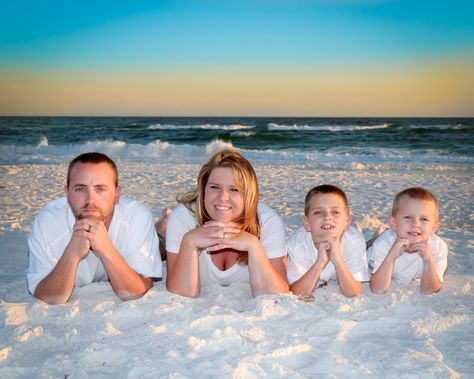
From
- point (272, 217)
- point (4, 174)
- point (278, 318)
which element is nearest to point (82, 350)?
point (278, 318)

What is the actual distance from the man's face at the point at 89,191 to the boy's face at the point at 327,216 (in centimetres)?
165

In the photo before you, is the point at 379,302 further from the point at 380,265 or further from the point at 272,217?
the point at 272,217

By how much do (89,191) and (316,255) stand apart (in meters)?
1.96

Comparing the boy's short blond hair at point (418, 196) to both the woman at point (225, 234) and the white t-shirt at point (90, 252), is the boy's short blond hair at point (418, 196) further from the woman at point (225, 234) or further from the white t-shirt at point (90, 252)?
the white t-shirt at point (90, 252)

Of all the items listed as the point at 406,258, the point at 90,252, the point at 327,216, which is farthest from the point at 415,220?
the point at 90,252

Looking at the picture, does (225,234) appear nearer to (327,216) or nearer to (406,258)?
(327,216)

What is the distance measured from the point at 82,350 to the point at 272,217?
5.73 ft

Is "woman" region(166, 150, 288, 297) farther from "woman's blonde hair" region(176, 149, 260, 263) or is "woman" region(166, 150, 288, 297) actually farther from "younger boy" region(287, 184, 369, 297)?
"younger boy" region(287, 184, 369, 297)

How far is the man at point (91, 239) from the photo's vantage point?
10.3 feet

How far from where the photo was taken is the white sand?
99.5 inches

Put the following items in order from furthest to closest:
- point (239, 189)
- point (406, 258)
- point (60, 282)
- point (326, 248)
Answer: point (406, 258) → point (326, 248) → point (239, 189) → point (60, 282)

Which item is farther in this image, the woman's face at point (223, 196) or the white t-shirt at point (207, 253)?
the white t-shirt at point (207, 253)

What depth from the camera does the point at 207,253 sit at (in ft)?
12.0

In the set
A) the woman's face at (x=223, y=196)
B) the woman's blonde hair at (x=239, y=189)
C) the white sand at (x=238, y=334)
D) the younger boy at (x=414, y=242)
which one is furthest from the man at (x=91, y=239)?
the younger boy at (x=414, y=242)
